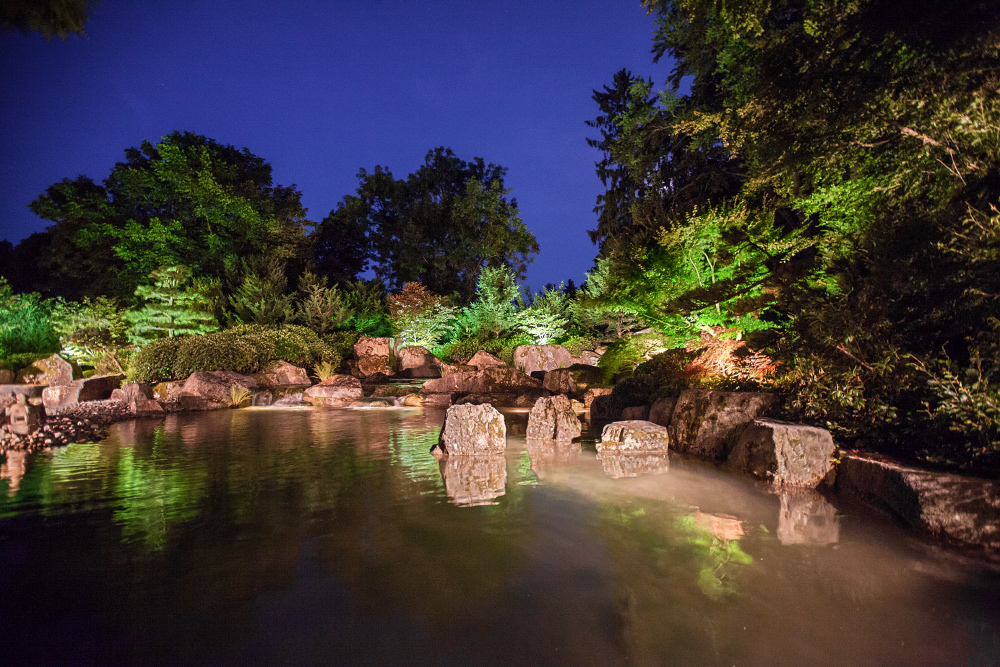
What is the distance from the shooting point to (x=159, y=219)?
2000 centimetres

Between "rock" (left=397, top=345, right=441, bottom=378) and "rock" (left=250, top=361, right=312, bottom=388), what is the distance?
3.91 meters

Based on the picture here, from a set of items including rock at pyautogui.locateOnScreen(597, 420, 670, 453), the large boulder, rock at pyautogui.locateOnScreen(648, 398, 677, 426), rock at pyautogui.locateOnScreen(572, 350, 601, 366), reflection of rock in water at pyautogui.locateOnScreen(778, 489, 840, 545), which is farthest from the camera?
rock at pyautogui.locateOnScreen(572, 350, 601, 366)

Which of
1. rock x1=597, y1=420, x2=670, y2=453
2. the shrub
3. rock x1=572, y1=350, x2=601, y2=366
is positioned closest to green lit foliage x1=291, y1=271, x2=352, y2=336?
the shrub

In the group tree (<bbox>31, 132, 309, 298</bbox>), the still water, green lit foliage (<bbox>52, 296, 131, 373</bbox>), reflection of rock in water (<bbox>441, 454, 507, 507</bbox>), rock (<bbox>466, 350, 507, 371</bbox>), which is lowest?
the still water

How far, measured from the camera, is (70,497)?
4.21 metres

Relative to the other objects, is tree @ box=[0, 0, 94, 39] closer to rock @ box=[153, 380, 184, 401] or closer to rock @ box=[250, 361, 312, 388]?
rock @ box=[153, 380, 184, 401]

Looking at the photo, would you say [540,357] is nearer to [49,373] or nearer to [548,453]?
[548,453]

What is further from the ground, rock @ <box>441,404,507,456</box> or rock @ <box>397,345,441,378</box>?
rock @ <box>397,345,441,378</box>

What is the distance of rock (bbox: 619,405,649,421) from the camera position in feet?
26.4

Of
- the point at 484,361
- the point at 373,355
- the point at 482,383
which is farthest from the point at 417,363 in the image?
the point at 482,383

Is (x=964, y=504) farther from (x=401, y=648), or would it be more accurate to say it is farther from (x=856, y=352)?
(x=401, y=648)

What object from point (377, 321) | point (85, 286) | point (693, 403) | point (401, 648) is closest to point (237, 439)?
point (401, 648)

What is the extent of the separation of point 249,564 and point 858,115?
21.0ft

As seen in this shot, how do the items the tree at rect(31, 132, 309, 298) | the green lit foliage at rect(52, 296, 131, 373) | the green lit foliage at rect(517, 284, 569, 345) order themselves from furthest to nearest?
1. the tree at rect(31, 132, 309, 298)
2. the green lit foliage at rect(517, 284, 569, 345)
3. the green lit foliage at rect(52, 296, 131, 373)
